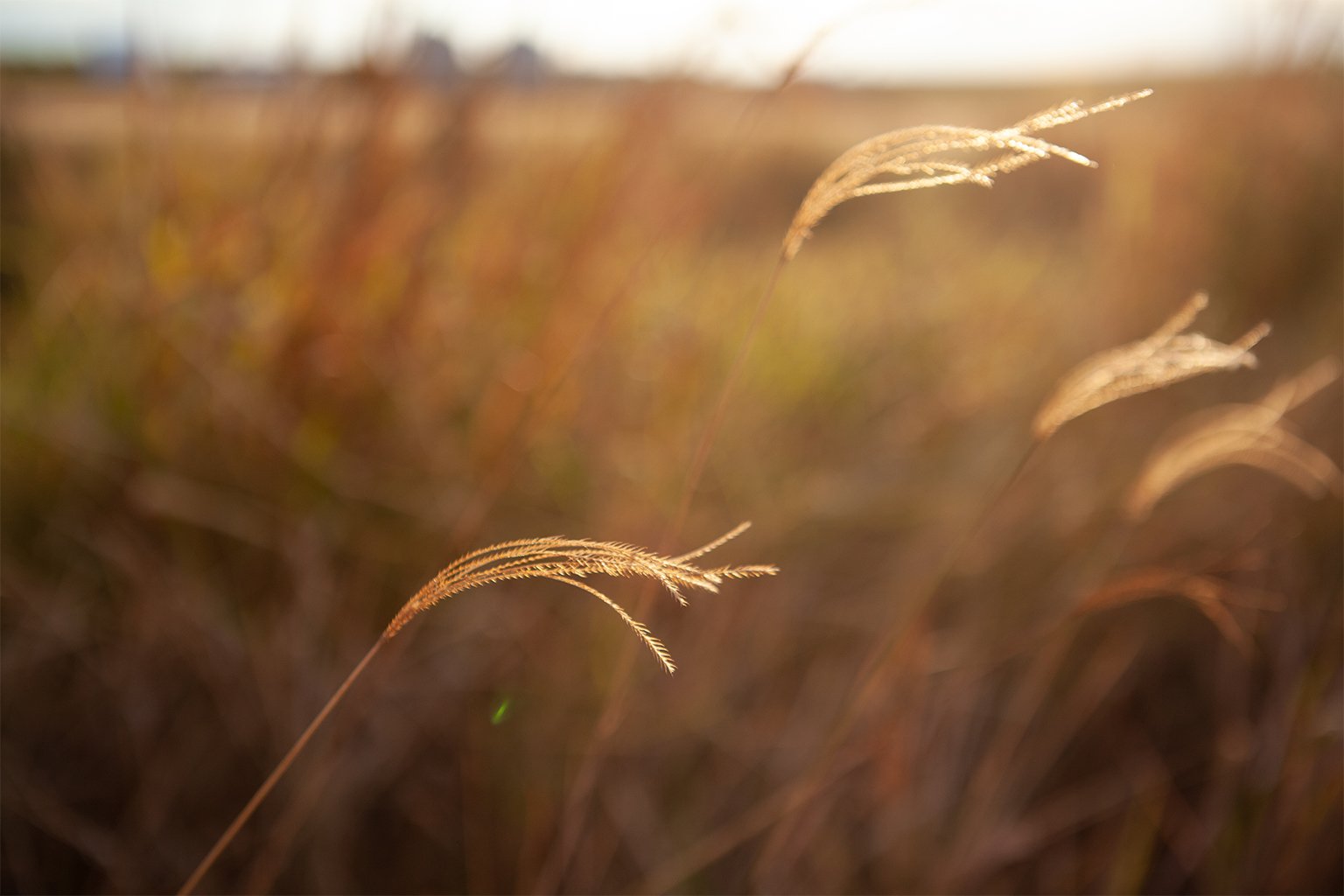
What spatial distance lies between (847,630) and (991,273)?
5.70 ft

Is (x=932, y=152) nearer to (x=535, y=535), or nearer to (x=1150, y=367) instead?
(x=1150, y=367)

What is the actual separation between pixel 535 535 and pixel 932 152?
103 cm

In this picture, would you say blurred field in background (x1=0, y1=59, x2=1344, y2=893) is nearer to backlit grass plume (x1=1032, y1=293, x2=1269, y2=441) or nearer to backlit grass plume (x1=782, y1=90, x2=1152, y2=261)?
backlit grass plume (x1=1032, y1=293, x2=1269, y2=441)

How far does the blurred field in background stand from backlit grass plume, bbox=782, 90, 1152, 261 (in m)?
0.33

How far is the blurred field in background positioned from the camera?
1.07 meters

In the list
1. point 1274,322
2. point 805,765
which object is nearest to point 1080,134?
point 1274,322

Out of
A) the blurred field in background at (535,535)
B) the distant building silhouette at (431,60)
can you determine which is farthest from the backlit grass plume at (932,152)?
the distant building silhouette at (431,60)

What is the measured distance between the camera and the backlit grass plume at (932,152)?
1.38 feet

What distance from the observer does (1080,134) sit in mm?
2600

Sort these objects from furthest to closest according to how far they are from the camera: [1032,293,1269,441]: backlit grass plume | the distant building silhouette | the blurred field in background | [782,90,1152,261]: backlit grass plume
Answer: the distant building silhouette < the blurred field in background < [1032,293,1269,441]: backlit grass plume < [782,90,1152,261]: backlit grass plume

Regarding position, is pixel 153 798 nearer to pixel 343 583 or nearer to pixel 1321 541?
pixel 343 583

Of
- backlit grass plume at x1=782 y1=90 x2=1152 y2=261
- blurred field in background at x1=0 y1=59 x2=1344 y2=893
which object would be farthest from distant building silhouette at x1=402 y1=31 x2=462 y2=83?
backlit grass plume at x1=782 y1=90 x2=1152 y2=261

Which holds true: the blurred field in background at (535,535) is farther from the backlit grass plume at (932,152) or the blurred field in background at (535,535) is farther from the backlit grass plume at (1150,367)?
the backlit grass plume at (932,152)

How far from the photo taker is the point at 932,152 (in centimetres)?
49
